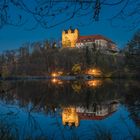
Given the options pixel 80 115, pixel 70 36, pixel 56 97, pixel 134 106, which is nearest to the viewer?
pixel 80 115

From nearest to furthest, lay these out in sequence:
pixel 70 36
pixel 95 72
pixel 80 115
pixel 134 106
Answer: pixel 80 115
pixel 134 106
pixel 95 72
pixel 70 36

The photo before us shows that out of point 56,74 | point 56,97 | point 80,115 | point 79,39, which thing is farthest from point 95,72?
point 80,115

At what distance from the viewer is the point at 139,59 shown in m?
34.8

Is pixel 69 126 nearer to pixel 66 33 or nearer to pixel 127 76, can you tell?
pixel 127 76

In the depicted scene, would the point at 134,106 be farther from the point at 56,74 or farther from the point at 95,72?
the point at 56,74

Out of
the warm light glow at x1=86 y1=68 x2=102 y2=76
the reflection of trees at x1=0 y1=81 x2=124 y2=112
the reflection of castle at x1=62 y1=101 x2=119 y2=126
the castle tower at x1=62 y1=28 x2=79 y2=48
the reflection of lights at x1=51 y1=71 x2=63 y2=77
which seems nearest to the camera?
the reflection of castle at x1=62 y1=101 x2=119 y2=126

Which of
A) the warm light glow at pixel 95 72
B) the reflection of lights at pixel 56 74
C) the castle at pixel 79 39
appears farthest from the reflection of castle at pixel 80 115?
the castle at pixel 79 39

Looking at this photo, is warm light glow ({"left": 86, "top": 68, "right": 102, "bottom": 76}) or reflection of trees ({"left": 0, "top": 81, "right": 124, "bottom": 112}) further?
warm light glow ({"left": 86, "top": 68, "right": 102, "bottom": 76})

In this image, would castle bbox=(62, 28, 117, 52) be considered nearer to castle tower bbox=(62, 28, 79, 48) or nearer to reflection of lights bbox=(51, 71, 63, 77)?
castle tower bbox=(62, 28, 79, 48)

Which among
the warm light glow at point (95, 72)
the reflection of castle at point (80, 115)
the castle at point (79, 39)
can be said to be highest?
the castle at point (79, 39)

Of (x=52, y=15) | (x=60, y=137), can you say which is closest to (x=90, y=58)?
(x=60, y=137)

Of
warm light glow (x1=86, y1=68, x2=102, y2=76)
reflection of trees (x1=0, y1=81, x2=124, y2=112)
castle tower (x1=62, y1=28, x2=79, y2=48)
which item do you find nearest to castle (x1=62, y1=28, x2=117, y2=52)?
castle tower (x1=62, y1=28, x2=79, y2=48)

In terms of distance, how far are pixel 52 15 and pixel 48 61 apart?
64157 millimetres

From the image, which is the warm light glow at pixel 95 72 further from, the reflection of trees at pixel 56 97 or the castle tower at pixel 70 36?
the castle tower at pixel 70 36
